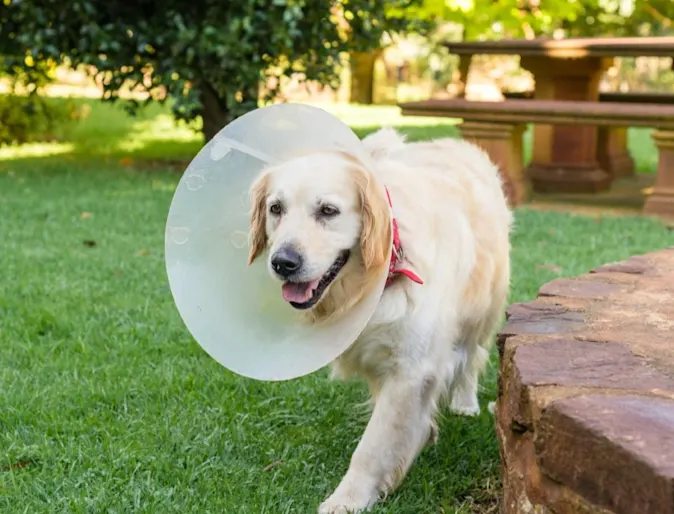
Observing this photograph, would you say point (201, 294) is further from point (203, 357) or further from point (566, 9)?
point (566, 9)

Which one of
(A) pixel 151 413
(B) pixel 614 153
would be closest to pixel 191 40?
(B) pixel 614 153

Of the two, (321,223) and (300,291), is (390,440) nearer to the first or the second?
(300,291)

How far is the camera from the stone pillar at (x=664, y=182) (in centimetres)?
743

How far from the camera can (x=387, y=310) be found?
9.16 feet

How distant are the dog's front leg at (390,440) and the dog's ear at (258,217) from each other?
22.9 inches

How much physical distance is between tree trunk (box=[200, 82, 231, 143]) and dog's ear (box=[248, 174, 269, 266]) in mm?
6911

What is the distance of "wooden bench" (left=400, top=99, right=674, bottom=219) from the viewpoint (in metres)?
7.40

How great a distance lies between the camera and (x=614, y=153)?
10227mm

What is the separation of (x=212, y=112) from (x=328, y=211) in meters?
7.40

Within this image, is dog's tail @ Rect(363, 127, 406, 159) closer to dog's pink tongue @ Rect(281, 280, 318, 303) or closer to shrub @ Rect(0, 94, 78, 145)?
dog's pink tongue @ Rect(281, 280, 318, 303)

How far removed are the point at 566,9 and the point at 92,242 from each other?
9186 mm

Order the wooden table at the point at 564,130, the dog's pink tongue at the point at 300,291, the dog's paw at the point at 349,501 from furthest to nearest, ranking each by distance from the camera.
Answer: the wooden table at the point at 564,130
the dog's paw at the point at 349,501
the dog's pink tongue at the point at 300,291

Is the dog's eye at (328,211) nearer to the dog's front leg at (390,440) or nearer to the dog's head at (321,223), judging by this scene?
the dog's head at (321,223)

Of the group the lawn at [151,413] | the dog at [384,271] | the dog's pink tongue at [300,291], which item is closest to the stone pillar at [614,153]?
the lawn at [151,413]
